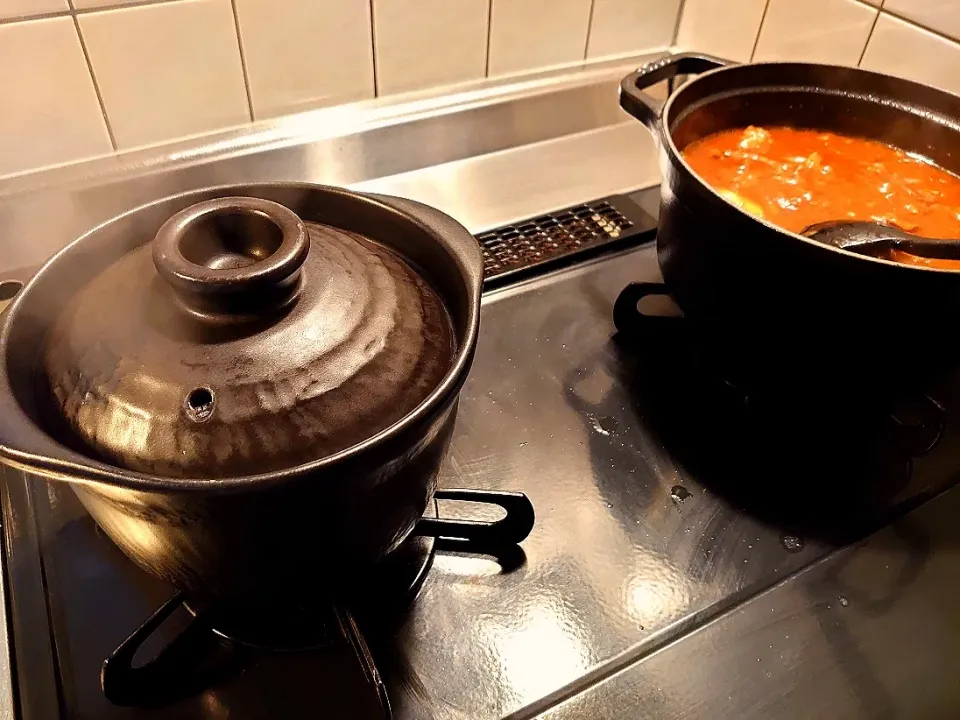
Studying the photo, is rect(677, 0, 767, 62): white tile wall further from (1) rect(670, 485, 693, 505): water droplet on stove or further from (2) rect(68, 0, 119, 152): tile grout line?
(2) rect(68, 0, 119, 152): tile grout line

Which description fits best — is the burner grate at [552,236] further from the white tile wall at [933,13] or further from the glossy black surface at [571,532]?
the white tile wall at [933,13]

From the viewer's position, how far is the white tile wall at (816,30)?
0.89m

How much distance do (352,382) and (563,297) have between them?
17.7 inches

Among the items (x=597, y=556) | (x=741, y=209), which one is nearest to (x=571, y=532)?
(x=597, y=556)

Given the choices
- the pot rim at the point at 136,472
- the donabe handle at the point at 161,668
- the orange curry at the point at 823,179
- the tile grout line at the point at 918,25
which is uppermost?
the tile grout line at the point at 918,25

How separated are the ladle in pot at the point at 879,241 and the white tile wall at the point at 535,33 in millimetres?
540

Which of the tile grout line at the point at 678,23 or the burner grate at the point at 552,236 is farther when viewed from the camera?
the tile grout line at the point at 678,23

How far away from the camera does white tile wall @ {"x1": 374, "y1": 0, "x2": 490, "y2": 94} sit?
2.92ft

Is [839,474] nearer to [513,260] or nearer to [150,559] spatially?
[513,260]

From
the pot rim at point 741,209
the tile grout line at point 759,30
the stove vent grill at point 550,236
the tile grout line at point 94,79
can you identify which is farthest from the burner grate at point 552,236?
the tile grout line at point 94,79

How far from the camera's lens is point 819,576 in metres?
0.60

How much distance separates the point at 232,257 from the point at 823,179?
1.89ft

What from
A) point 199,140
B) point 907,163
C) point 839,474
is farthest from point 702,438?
point 199,140

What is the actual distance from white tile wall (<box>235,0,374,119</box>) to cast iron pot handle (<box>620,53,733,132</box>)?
0.34 metres
